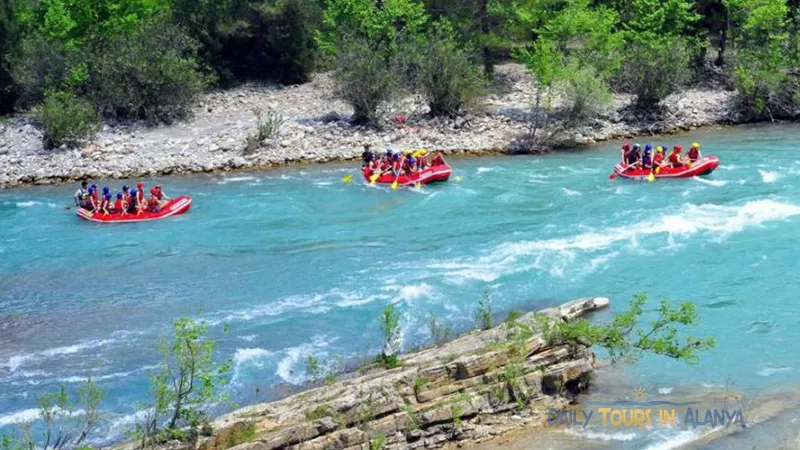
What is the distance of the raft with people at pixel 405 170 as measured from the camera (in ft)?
95.0

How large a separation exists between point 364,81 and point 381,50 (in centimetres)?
450

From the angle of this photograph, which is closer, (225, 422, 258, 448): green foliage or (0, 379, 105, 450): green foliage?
(225, 422, 258, 448): green foliage

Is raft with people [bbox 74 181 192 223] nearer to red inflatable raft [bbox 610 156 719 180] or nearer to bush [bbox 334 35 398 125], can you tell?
bush [bbox 334 35 398 125]

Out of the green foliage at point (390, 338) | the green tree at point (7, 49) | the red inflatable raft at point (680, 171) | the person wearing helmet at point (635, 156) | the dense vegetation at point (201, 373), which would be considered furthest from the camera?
the green tree at point (7, 49)

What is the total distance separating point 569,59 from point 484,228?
13.6m

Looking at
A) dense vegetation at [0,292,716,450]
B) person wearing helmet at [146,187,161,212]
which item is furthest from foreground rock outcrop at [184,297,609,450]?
person wearing helmet at [146,187,161,212]

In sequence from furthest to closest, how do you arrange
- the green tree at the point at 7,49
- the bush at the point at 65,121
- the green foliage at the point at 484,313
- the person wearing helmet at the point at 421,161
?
the green tree at the point at 7,49 → the bush at the point at 65,121 → the person wearing helmet at the point at 421,161 → the green foliage at the point at 484,313

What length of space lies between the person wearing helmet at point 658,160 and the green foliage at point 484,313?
37.3 ft

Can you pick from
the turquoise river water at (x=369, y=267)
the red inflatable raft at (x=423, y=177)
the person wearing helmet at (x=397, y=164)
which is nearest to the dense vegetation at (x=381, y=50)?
the turquoise river water at (x=369, y=267)

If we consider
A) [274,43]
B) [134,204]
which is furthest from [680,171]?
[274,43]

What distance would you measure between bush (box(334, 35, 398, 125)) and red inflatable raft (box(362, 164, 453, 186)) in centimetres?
696

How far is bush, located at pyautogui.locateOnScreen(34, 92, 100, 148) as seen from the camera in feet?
108

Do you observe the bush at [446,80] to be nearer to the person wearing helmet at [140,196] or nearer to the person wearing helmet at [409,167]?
the person wearing helmet at [409,167]

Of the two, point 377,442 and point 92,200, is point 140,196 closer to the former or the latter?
point 92,200
